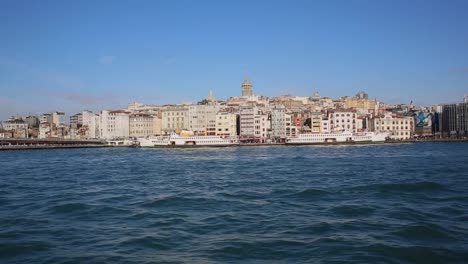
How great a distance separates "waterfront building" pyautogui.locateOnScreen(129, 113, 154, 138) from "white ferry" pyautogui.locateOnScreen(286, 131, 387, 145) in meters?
38.5

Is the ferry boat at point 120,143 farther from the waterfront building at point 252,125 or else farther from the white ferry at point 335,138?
the white ferry at point 335,138

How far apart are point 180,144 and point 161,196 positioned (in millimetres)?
66484

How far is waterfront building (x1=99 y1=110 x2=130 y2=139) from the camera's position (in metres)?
108

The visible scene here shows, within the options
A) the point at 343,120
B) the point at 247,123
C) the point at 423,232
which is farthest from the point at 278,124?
the point at 423,232

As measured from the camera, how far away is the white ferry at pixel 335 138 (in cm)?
8112

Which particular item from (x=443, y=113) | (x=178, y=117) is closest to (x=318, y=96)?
(x=443, y=113)

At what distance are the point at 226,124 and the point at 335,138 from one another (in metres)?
22.4

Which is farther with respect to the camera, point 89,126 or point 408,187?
point 89,126

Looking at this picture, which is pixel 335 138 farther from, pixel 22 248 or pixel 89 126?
pixel 22 248

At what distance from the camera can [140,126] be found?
354 feet

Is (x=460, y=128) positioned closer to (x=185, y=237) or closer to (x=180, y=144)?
(x=180, y=144)

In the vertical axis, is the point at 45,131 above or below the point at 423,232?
above

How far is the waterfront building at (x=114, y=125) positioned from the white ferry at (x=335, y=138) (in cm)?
4253

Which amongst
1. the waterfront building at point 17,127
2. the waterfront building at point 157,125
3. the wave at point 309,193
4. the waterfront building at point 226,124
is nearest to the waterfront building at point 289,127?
the waterfront building at point 226,124
